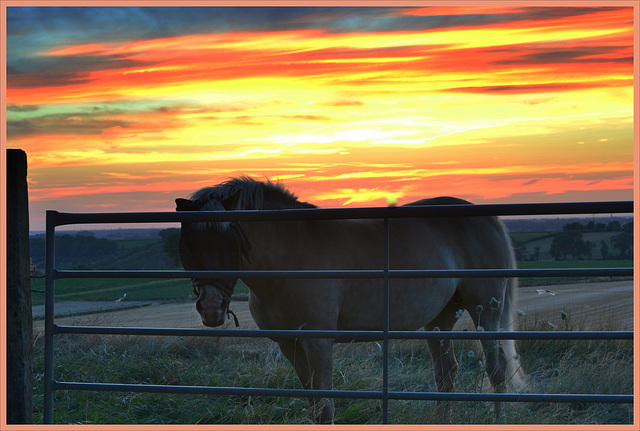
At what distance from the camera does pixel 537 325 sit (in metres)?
8.27

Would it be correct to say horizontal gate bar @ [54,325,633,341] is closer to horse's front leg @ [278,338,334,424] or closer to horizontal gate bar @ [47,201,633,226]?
horizontal gate bar @ [47,201,633,226]

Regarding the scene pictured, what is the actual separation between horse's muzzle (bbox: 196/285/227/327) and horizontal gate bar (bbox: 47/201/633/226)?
79 cm

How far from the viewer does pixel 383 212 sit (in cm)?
281

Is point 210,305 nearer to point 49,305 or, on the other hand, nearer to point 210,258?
point 210,258

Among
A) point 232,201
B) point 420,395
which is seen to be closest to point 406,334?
point 420,395

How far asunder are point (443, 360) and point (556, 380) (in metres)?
1.05

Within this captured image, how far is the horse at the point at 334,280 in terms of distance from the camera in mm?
3834

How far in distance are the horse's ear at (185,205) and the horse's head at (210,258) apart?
0.20 meters

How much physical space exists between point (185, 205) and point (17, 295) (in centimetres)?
118

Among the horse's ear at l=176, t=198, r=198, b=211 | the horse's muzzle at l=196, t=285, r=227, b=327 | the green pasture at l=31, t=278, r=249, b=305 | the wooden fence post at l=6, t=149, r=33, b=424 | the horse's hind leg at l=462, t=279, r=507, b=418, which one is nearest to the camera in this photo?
the wooden fence post at l=6, t=149, r=33, b=424

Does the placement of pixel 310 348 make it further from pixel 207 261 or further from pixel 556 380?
pixel 556 380

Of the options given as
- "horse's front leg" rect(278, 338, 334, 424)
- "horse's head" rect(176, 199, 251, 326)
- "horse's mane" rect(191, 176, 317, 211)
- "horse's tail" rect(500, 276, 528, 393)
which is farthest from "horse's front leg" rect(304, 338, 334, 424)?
"horse's tail" rect(500, 276, 528, 393)

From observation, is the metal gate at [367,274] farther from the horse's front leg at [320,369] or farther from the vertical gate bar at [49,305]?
the horse's front leg at [320,369]

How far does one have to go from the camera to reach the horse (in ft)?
12.6
